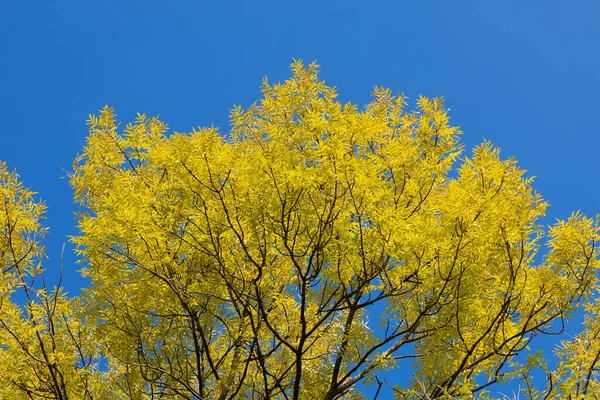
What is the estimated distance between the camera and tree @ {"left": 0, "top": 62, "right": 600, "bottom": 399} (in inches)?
148

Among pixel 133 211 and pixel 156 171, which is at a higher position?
pixel 156 171

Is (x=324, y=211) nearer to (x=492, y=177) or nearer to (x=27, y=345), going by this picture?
(x=492, y=177)

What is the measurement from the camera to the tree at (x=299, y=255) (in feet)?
12.4

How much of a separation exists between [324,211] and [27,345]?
2531 mm

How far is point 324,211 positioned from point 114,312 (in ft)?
7.21

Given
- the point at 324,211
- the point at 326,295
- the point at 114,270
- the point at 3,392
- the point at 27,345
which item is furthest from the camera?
the point at 326,295

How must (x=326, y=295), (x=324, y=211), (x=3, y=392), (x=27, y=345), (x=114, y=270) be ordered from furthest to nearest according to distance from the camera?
(x=326, y=295)
(x=3, y=392)
(x=114, y=270)
(x=27, y=345)
(x=324, y=211)

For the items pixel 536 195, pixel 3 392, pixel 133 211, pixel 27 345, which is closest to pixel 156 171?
pixel 133 211

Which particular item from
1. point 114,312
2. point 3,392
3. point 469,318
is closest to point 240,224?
point 114,312

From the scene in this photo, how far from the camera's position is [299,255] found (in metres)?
4.26

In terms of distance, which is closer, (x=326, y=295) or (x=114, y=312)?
(x=114, y=312)

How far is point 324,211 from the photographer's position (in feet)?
Result: 12.3

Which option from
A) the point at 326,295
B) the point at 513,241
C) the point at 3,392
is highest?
the point at 326,295

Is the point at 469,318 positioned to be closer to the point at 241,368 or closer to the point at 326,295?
the point at 326,295
